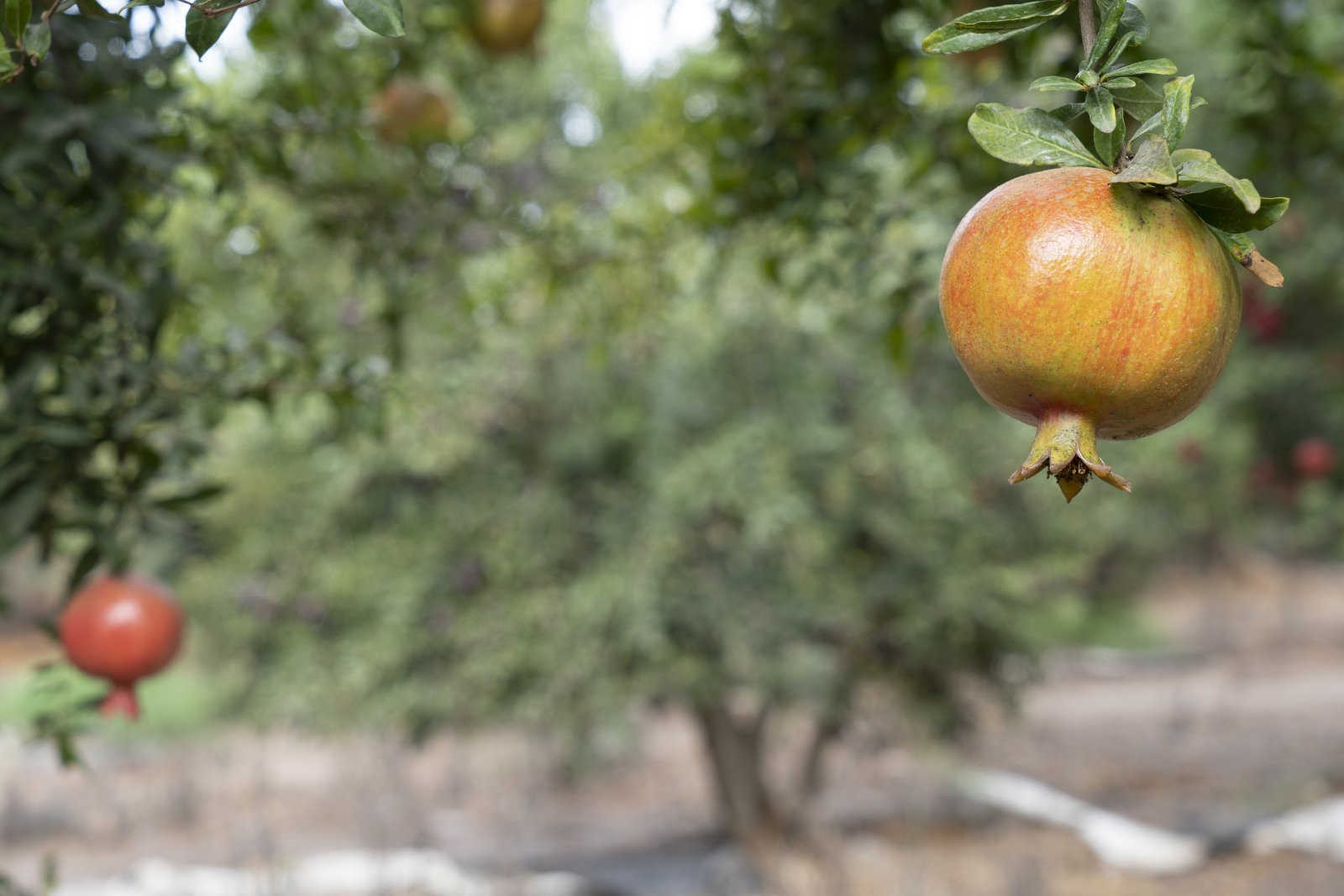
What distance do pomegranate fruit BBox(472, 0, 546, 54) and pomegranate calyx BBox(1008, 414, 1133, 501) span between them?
1.88m

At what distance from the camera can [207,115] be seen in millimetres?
1889

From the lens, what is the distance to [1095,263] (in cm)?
67

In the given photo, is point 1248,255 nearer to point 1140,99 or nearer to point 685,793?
point 1140,99

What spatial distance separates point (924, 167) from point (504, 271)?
1.33m

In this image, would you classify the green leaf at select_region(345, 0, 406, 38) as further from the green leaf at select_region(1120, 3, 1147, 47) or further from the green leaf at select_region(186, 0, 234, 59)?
the green leaf at select_region(1120, 3, 1147, 47)

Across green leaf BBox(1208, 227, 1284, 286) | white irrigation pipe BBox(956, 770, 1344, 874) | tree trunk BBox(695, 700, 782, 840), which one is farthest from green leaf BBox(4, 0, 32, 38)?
white irrigation pipe BBox(956, 770, 1344, 874)

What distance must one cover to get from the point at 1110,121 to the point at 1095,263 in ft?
0.33

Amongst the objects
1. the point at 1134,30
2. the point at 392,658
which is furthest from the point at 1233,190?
the point at 392,658

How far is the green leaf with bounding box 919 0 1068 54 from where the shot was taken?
707 mm

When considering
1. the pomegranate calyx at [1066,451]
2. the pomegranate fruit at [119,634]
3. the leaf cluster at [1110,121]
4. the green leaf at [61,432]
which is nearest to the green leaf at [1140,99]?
the leaf cluster at [1110,121]

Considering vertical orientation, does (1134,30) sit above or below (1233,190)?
above

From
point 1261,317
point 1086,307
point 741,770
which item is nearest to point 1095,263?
point 1086,307

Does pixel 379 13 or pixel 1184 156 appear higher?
pixel 379 13

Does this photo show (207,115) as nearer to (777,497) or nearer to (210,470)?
(777,497)
